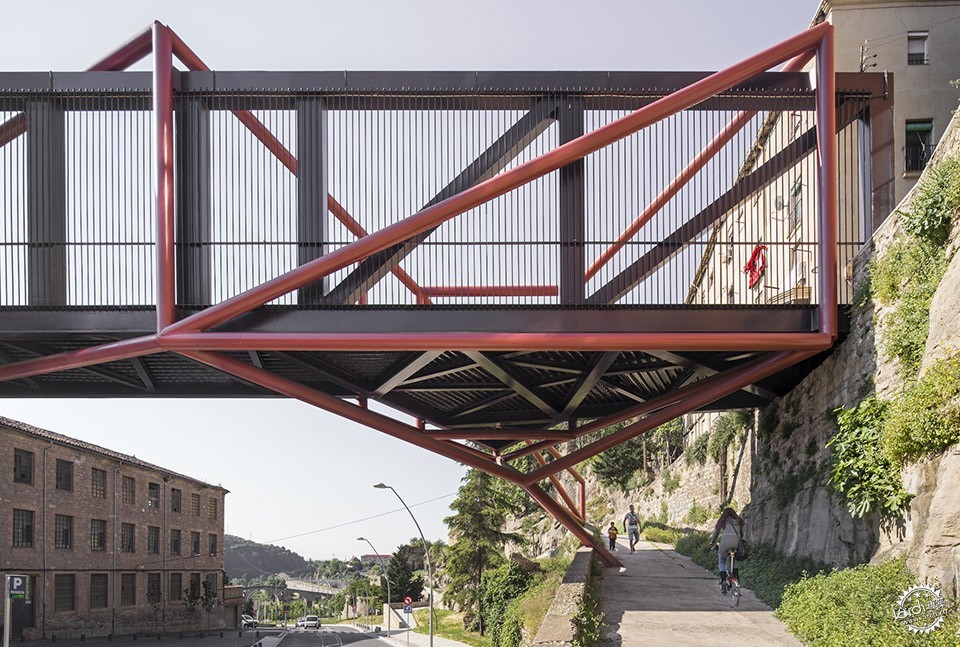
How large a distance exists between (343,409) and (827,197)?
8.82 metres

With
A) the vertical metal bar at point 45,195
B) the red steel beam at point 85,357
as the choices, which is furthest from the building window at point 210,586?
the vertical metal bar at point 45,195

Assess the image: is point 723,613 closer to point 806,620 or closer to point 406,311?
point 806,620

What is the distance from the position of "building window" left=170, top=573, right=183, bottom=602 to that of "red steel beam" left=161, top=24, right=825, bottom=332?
50181 millimetres

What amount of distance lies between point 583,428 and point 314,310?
890cm

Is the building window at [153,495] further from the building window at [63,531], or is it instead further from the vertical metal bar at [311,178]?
the vertical metal bar at [311,178]

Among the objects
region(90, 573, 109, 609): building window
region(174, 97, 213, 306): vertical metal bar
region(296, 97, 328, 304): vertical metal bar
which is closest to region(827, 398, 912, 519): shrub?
region(296, 97, 328, 304): vertical metal bar

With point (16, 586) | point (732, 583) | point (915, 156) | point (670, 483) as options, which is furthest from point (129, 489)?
point (732, 583)

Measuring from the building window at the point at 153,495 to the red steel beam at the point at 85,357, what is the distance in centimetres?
4384

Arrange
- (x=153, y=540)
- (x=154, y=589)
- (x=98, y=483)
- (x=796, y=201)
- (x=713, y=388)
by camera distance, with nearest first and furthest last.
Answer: (x=713, y=388) < (x=796, y=201) < (x=98, y=483) < (x=154, y=589) < (x=153, y=540)

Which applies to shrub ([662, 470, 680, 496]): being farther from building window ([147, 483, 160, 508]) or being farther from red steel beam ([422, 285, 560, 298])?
building window ([147, 483, 160, 508])

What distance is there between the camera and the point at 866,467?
14695 mm

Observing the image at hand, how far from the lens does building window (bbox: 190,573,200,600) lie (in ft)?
207

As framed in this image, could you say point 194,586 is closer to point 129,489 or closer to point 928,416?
point 129,489

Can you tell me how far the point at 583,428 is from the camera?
22.8 m
